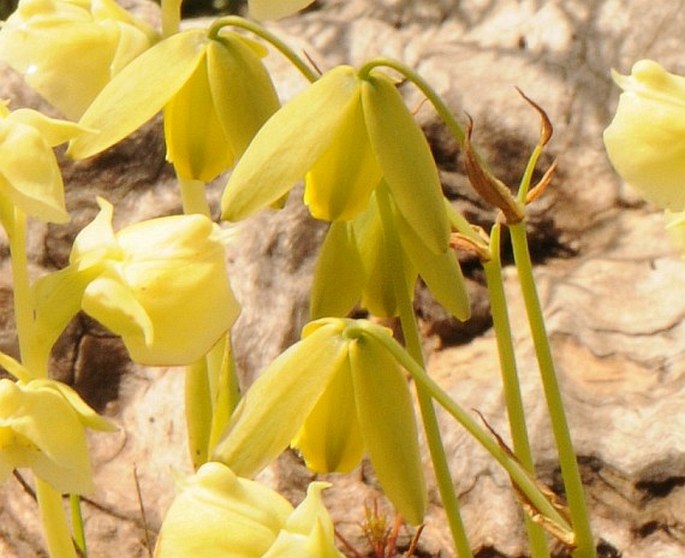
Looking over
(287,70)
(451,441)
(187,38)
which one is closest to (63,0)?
(187,38)

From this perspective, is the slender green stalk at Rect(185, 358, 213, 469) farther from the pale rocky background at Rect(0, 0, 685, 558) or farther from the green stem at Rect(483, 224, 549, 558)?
the pale rocky background at Rect(0, 0, 685, 558)

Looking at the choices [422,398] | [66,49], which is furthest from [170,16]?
[422,398]

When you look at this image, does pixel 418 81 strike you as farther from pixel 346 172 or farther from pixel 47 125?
pixel 47 125

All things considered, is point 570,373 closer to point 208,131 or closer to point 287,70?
point 287,70

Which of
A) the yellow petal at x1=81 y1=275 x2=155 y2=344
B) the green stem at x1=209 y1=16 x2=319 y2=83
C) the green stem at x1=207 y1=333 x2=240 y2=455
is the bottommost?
the green stem at x1=207 y1=333 x2=240 y2=455

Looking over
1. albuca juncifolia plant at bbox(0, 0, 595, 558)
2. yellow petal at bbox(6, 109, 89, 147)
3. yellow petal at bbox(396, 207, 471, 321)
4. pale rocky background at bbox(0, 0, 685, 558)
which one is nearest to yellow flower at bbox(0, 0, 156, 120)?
albuca juncifolia plant at bbox(0, 0, 595, 558)

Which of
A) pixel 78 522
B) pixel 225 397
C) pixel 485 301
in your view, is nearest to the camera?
pixel 225 397
